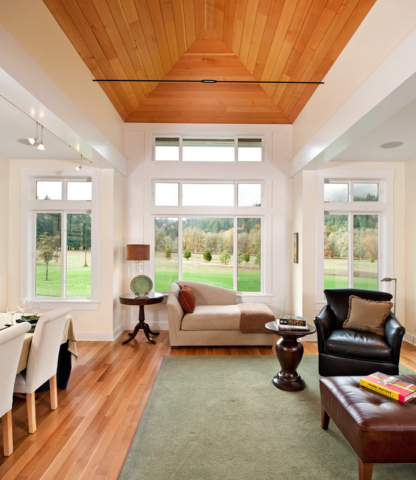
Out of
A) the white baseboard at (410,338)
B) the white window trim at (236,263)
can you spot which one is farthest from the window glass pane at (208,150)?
the white baseboard at (410,338)

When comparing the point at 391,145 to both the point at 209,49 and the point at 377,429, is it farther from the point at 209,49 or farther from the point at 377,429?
the point at 377,429

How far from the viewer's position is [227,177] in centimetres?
575

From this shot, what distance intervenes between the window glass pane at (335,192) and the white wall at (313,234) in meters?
0.29

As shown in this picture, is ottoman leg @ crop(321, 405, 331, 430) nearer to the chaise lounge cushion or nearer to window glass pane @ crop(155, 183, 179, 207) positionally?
the chaise lounge cushion

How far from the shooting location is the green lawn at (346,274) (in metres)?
5.46

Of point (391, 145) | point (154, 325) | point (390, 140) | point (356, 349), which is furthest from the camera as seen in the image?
point (154, 325)

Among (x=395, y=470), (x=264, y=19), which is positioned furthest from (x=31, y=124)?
(x=395, y=470)

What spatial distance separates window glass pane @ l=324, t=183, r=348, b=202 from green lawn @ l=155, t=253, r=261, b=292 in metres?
1.64

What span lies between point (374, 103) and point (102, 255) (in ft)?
13.4

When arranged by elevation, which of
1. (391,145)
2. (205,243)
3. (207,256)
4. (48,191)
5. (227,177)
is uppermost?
(391,145)

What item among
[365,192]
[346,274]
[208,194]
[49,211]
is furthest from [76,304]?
[365,192]

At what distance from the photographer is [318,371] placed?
150 inches

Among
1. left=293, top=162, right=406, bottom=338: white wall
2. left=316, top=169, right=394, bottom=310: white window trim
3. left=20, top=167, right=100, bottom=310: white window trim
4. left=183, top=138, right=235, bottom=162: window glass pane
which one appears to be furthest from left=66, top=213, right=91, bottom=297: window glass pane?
left=316, top=169, right=394, bottom=310: white window trim

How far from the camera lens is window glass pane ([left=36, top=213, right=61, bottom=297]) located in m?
5.44
